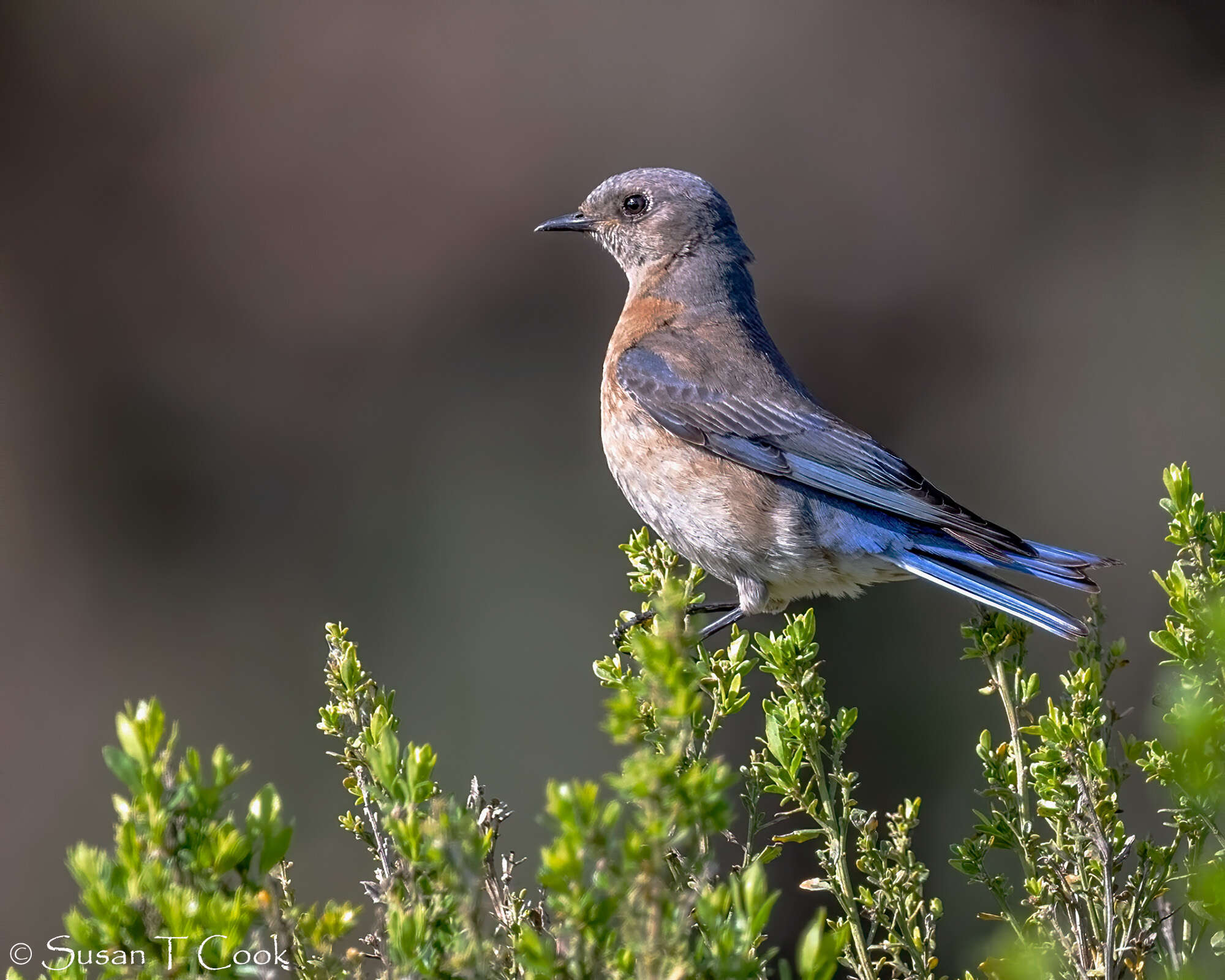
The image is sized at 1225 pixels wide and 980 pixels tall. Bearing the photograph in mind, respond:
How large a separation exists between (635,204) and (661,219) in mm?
148

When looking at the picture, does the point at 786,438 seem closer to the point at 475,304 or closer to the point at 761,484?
the point at 761,484

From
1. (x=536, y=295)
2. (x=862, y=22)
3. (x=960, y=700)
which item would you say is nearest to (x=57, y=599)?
(x=536, y=295)

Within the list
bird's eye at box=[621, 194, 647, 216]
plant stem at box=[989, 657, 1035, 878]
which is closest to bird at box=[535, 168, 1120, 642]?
bird's eye at box=[621, 194, 647, 216]

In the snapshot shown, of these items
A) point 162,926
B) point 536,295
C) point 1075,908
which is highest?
point 536,295

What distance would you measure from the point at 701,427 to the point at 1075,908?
2.38 meters

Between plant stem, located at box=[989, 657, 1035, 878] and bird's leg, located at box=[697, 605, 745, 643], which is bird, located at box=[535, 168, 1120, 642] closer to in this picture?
bird's leg, located at box=[697, 605, 745, 643]

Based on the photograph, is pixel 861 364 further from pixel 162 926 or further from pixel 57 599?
pixel 162 926

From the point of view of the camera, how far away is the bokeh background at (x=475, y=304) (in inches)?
275

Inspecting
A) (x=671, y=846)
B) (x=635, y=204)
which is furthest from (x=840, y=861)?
(x=635, y=204)

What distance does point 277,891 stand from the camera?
7.86ft

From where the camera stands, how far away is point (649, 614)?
3.64 meters

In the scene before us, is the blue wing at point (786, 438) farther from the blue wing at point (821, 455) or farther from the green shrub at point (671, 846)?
the green shrub at point (671, 846)

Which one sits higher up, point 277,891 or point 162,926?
point 162,926

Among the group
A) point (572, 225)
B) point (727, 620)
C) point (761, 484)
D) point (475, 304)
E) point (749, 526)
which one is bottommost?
point (727, 620)
